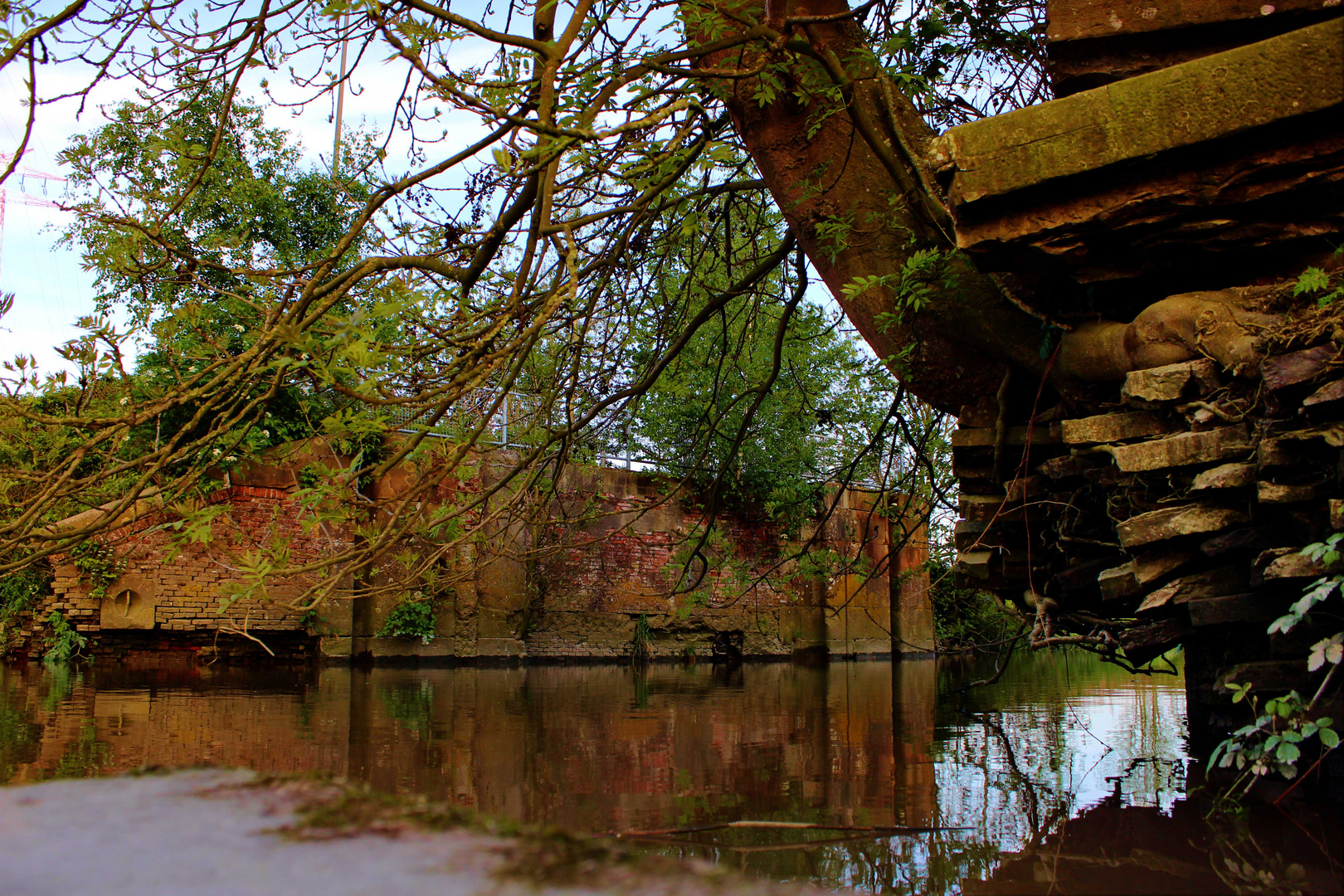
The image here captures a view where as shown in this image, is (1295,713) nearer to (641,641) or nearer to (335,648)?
(335,648)

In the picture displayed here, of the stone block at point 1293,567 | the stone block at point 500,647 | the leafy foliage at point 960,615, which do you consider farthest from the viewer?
the leafy foliage at point 960,615

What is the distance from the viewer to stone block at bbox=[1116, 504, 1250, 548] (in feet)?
8.62

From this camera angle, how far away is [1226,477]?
2.58m

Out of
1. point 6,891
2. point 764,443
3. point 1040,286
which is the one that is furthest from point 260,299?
point 764,443

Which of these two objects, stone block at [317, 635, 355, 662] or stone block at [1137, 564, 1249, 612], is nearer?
stone block at [1137, 564, 1249, 612]

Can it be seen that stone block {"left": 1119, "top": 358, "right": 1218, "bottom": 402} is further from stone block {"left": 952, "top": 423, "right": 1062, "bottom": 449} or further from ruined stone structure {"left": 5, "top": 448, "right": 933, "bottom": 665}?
ruined stone structure {"left": 5, "top": 448, "right": 933, "bottom": 665}

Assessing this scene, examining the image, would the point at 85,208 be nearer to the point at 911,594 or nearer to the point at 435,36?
the point at 435,36

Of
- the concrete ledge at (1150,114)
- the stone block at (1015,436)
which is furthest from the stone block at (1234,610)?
the concrete ledge at (1150,114)

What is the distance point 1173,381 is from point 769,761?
6.62ft

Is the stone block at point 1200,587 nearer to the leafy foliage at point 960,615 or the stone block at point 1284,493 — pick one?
the stone block at point 1284,493

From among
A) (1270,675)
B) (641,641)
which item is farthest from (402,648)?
(1270,675)

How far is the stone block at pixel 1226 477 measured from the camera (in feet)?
8.34

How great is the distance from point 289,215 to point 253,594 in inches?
430

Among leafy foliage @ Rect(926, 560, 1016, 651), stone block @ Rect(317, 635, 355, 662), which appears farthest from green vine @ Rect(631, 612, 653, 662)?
leafy foliage @ Rect(926, 560, 1016, 651)
